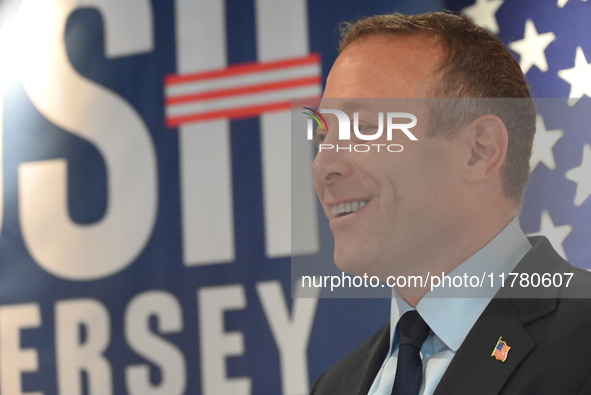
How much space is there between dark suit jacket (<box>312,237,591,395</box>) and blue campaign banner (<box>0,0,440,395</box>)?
1132 millimetres

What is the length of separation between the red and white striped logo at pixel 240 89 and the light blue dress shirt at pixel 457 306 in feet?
4.20

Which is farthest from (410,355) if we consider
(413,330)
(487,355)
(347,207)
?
A: (347,207)

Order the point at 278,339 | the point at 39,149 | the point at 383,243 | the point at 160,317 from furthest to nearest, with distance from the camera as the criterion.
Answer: the point at 39,149 → the point at 160,317 → the point at 278,339 → the point at 383,243

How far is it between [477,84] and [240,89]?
1.37 meters

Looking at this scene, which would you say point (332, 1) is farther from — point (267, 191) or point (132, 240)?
point (132, 240)

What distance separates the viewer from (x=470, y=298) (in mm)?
1322

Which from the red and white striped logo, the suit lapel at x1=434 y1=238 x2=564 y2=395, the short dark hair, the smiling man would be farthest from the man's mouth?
the red and white striped logo

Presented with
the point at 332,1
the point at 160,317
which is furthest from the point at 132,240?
the point at 332,1

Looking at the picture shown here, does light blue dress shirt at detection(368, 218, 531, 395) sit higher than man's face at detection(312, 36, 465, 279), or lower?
lower

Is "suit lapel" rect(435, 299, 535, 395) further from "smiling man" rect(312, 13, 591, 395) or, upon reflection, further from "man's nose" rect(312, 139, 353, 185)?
"man's nose" rect(312, 139, 353, 185)

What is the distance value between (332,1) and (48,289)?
4.90 ft

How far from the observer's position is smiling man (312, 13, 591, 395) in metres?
1.33

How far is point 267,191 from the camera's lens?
8.46 feet

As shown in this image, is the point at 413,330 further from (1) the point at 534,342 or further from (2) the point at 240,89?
(2) the point at 240,89
